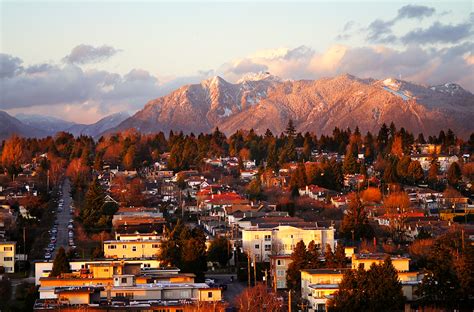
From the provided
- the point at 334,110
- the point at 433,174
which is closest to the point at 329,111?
the point at 334,110

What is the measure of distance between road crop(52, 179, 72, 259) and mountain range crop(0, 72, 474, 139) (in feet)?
297

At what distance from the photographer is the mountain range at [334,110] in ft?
508

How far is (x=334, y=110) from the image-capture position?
17212 cm

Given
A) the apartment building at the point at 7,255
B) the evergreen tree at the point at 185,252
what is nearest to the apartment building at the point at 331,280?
the evergreen tree at the point at 185,252

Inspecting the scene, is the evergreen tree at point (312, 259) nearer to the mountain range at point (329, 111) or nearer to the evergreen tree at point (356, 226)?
the evergreen tree at point (356, 226)

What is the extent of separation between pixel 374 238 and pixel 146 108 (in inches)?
6272

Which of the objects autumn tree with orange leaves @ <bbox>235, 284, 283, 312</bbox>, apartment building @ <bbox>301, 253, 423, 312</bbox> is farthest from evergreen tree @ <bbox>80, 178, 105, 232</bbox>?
autumn tree with orange leaves @ <bbox>235, 284, 283, 312</bbox>

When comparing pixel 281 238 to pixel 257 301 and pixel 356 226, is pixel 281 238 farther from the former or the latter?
pixel 257 301

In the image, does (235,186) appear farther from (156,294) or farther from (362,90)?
(362,90)

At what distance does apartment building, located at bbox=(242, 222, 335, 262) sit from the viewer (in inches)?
1628

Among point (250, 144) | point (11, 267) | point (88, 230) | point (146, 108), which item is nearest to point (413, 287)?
point (11, 267)

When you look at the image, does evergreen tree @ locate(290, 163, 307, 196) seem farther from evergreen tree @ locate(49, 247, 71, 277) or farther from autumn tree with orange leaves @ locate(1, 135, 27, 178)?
evergreen tree @ locate(49, 247, 71, 277)

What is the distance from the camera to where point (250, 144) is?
244 ft

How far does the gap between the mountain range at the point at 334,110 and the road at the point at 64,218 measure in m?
90.9
